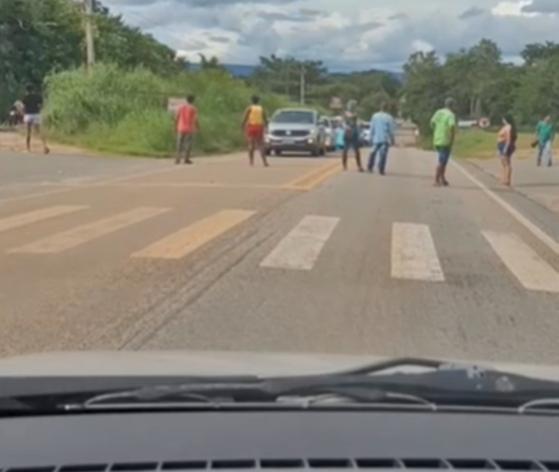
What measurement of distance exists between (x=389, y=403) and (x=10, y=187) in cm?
2099

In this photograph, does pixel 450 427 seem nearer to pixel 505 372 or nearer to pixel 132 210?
pixel 505 372

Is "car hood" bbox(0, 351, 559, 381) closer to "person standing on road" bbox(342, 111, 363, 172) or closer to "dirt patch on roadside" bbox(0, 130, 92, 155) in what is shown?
"person standing on road" bbox(342, 111, 363, 172)

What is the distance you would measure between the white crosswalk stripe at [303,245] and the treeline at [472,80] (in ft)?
275

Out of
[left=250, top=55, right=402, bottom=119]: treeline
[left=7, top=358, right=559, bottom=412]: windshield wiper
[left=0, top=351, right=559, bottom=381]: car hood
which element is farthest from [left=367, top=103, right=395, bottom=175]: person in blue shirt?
[left=250, top=55, right=402, bottom=119]: treeline

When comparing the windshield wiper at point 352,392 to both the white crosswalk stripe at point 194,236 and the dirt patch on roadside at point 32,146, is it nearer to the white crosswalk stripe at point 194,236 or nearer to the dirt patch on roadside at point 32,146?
the white crosswalk stripe at point 194,236

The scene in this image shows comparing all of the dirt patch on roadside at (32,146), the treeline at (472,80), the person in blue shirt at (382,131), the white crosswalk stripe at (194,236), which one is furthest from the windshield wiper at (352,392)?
the treeline at (472,80)

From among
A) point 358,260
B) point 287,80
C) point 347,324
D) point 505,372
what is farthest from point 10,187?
point 287,80

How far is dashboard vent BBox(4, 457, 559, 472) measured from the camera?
9.11 ft

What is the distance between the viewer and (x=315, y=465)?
9.16ft

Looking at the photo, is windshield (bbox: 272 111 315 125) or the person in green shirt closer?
the person in green shirt

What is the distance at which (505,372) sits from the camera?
4.11 meters

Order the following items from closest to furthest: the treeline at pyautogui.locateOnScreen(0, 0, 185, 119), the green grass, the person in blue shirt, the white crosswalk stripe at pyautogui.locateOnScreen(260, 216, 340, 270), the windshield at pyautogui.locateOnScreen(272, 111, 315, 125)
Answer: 1. the white crosswalk stripe at pyautogui.locateOnScreen(260, 216, 340, 270)
2. the person in blue shirt
3. the windshield at pyautogui.locateOnScreen(272, 111, 315, 125)
4. the treeline at pyautogui.locateOnScreen(0, 0, 185, 119)
5. the green grass

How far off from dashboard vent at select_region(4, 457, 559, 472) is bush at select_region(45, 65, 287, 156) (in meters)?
36.8

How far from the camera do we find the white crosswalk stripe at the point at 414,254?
12492 mm
